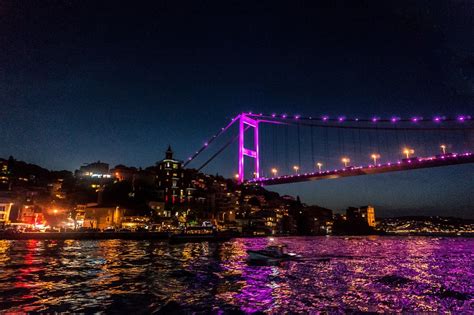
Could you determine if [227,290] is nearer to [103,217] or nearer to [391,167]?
[391,167]

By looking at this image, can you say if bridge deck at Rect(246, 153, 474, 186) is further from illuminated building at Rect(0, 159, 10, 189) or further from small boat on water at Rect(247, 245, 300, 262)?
illuminated building at Rect(0, 159, 10, 189)

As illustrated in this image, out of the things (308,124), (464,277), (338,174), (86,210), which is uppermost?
(308,124)

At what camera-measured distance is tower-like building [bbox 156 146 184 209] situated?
102 m

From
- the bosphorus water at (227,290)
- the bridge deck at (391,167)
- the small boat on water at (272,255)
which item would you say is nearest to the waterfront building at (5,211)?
the bridge deck at (391,167)

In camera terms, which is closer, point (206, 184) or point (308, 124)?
point (308, 124)

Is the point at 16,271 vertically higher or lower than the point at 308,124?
lower

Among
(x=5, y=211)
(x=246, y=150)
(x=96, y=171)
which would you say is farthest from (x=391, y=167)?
(x=96, y=171)

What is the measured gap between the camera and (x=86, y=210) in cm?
8281

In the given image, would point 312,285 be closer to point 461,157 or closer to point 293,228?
point 461,157

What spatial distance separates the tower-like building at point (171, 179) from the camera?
10244cm

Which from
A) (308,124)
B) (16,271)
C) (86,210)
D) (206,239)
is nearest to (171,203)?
(86,210)

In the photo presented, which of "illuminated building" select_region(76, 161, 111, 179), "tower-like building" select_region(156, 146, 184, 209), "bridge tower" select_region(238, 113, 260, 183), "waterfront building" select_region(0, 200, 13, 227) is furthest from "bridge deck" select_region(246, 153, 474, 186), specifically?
"illuminated building" select_region(76, 161, 111, 179)

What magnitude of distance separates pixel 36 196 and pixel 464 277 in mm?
97958

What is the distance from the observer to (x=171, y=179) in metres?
105
